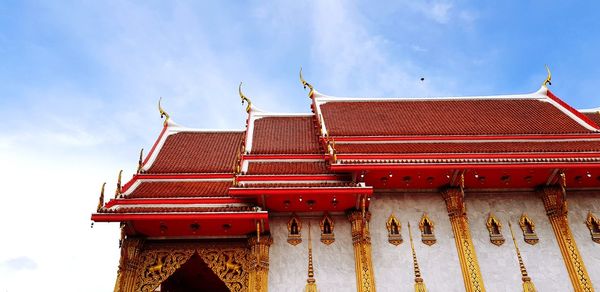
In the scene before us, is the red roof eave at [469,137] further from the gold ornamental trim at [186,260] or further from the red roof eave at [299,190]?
the gold ornamental trim at [186,260]

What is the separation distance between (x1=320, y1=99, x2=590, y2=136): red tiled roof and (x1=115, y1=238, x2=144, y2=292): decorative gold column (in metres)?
6.38

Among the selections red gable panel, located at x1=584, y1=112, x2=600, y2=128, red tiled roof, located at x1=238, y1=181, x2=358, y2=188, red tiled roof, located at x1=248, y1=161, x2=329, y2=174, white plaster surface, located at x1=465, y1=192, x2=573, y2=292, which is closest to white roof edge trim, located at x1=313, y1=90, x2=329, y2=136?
red tiled roof, located at x1=248, y1=161, x2=329, y2=174

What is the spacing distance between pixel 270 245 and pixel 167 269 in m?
2.63

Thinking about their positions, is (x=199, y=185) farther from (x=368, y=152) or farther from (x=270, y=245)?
(x=368, y=152)

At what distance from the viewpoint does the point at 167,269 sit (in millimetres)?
10945

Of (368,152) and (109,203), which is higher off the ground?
(368,152)

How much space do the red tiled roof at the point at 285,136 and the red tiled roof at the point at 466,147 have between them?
142cm

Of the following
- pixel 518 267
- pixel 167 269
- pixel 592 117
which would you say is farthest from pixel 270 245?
pixel 592 117

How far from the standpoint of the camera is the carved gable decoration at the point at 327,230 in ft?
37.6

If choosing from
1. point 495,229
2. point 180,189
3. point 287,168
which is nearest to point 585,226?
point 495,229

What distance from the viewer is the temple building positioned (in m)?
10.8

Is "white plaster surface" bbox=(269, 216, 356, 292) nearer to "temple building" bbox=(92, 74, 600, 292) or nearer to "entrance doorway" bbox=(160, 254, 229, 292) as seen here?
"temple building" bbox=(92, 74, 600, 292)

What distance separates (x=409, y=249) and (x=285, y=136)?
558 cm

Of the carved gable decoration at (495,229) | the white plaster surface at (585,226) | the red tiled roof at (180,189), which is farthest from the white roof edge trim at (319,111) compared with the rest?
the white plaster surface at (585,226)
